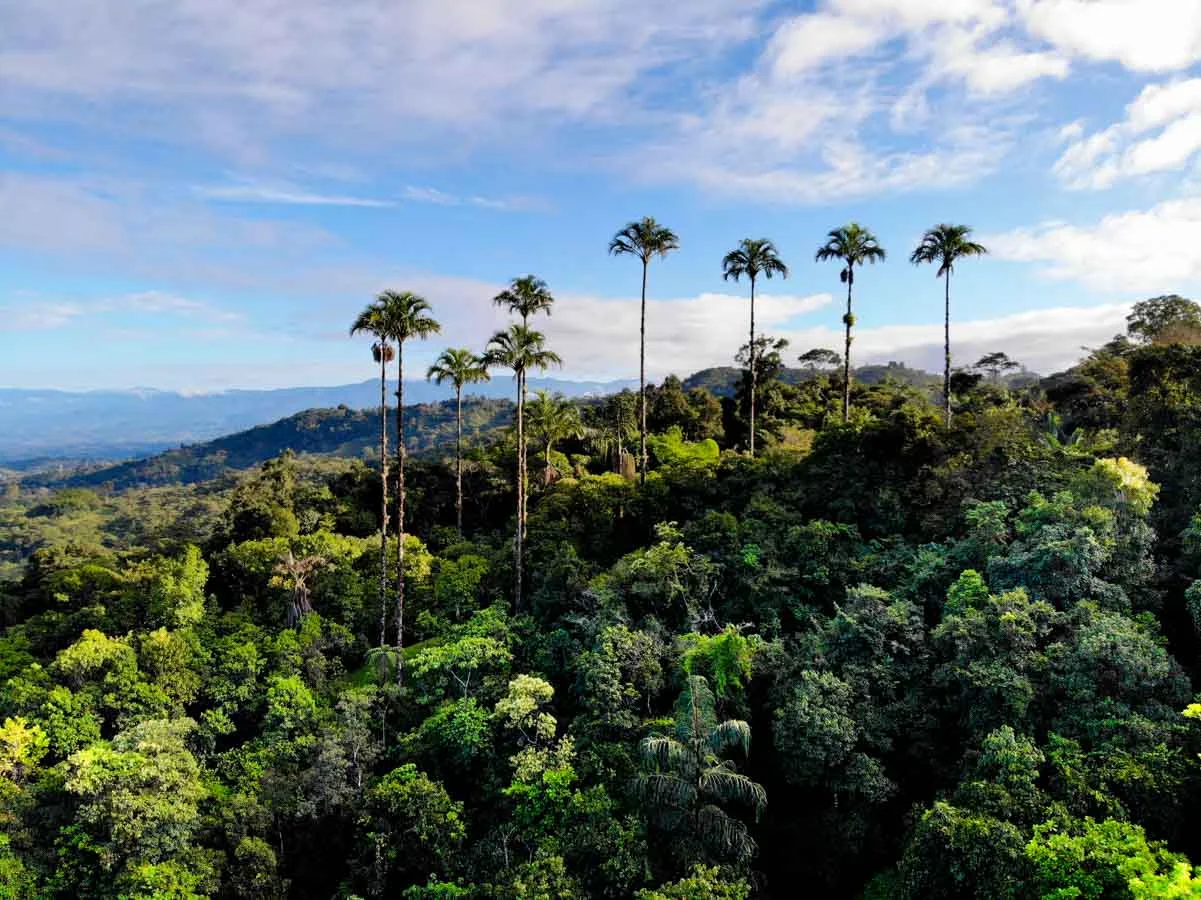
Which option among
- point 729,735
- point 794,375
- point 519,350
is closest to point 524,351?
point 519,350

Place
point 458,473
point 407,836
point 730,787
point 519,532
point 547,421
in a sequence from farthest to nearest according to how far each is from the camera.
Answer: point 547,421 < point 458,473 < point 519,532 < point 407,836 < point 730,787

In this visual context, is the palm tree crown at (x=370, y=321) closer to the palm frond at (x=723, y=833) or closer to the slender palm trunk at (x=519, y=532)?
the slender palm trunk at (x=519, y=532)

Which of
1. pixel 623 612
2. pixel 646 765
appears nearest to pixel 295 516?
pixel 623 612

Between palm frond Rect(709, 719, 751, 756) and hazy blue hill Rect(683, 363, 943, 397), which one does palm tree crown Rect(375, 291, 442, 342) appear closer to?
palm frond Rect(709, 719, 751, 756)

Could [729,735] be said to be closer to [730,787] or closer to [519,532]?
[730,787]

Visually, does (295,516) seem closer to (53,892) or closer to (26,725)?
(26,725)

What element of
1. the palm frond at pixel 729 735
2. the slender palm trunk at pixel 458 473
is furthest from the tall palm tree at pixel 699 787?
the slender palm trunk at pixel 458 473
